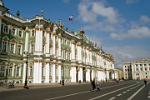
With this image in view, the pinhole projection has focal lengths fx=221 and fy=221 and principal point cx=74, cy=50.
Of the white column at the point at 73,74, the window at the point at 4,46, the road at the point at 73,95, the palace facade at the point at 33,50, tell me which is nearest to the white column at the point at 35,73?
the palace facade at the point at 33,50

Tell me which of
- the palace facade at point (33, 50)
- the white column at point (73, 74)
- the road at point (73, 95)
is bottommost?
the road at point (73, 95)

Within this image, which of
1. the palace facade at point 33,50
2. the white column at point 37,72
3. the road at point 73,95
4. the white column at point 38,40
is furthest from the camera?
the white column at point 38,40

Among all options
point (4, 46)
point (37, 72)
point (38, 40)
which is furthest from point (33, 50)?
point (4, 46)

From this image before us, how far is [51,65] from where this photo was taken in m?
61.4

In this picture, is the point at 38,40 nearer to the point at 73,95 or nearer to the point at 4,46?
the point at 4,46

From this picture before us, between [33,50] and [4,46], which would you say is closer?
[4,46]

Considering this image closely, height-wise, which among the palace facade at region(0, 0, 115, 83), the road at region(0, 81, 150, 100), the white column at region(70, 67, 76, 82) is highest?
the palace facade at region(0, 0, 115, 83)

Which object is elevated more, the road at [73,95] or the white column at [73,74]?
the white column at [73,74]

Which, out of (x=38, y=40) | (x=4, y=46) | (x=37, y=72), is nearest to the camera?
(x=4, y=46)

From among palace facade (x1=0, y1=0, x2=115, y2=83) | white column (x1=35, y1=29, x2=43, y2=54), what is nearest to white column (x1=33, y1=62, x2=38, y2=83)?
palace facade (x1=0, y1=0, x2=115, y2=83)

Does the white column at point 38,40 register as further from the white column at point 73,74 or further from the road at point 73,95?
the road at point 73,95

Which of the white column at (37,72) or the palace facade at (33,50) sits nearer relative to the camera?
the palace facade at (33,50)

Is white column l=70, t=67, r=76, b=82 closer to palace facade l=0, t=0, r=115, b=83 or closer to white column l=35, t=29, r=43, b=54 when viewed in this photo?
palace facade l=0, t=0, r=115, b=83

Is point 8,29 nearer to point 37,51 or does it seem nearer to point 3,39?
point 3,39
